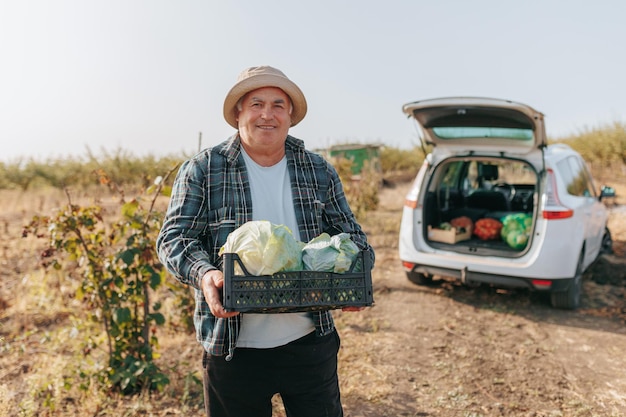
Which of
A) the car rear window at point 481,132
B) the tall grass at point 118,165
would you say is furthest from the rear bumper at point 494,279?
the tall grass at point 118,165

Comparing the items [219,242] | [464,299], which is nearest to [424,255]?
[464,299]

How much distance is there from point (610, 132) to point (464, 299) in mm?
19895

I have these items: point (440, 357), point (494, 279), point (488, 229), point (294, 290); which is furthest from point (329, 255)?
point (488, 229)

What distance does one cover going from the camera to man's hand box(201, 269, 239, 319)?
1768 millimetres

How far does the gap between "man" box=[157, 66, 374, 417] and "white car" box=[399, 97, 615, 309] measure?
3.24m

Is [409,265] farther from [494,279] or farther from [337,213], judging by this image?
[337,213]

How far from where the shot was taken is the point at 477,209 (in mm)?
6891

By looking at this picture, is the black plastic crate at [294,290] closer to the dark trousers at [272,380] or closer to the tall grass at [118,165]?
the dark trousers at [272,380]

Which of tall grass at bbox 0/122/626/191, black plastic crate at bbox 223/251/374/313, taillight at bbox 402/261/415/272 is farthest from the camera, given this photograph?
tall grass at bbox 0/122/626/191

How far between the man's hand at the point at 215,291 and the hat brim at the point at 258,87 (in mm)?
815

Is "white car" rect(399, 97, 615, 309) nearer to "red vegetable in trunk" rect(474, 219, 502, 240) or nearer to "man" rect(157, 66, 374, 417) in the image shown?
"red vegetable in trunk" rect(474, 219, 502, 240)

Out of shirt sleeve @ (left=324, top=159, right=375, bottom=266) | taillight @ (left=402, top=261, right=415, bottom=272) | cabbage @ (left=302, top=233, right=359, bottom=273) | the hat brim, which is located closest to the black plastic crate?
cabbage @ (left=302, top=233, right=359, bottom=273)

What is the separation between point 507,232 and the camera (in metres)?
5.96

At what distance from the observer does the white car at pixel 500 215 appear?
16.5ft
